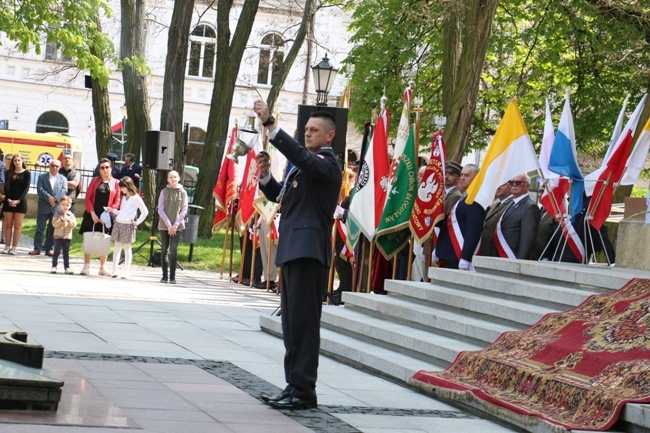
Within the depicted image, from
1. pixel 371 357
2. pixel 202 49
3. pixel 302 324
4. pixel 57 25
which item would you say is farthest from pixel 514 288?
pixel 202 49

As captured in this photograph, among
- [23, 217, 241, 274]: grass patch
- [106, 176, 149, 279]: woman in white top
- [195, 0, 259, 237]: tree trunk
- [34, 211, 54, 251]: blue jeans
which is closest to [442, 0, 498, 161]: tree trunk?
[106, 176, 149, 279]: woman in white top

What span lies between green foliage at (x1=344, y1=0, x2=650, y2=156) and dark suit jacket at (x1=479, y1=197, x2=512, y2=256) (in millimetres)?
8069

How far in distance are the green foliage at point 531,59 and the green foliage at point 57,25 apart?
6.15m

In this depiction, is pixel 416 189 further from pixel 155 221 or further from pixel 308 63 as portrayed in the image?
pixel 308 63

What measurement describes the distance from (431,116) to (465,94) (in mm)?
14198

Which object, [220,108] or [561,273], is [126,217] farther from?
[220,108]

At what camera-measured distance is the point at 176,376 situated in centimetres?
952

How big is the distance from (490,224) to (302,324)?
18.4 feet

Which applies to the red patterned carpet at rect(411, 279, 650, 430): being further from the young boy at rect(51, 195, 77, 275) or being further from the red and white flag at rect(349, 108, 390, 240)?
the young boy at rect(51, 195, 77, 275)

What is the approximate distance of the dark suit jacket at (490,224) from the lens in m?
13.6

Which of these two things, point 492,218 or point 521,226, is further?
point 492,218

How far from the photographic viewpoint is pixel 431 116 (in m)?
33.0

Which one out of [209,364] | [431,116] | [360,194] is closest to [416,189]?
[360,194]

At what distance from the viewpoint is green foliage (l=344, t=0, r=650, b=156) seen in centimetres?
2436
